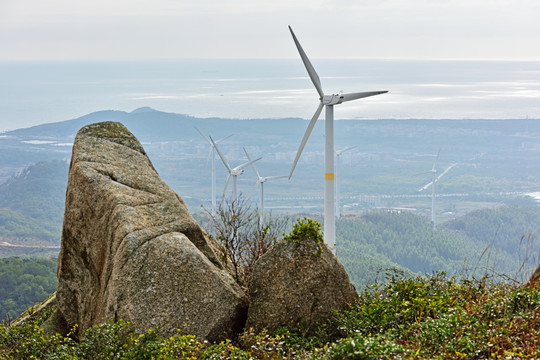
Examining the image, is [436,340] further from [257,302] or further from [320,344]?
[257,302]

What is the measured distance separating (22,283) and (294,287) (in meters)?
60.9

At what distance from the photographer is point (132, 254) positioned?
39.8 feet

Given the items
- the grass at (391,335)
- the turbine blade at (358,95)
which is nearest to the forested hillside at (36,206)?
the turbine blade at (358,95)

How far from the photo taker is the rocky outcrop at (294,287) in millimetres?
12234

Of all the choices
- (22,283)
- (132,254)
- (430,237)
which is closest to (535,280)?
(132,254)

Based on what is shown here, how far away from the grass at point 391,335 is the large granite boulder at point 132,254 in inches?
24.8

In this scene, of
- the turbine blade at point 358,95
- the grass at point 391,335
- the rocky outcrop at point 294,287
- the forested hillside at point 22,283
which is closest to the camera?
the grass at point 391,335

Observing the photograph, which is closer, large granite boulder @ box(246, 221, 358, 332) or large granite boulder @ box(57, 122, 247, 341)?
large granite boulder @ box(57, 122, 247, 341)

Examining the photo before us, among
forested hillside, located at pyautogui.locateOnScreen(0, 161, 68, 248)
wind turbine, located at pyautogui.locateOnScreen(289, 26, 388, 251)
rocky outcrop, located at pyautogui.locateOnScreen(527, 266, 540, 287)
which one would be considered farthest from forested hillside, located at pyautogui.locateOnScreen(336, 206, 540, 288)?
rocky outcrop, located at pyautogui.locateOnScreen(527, 266, 540, 287)

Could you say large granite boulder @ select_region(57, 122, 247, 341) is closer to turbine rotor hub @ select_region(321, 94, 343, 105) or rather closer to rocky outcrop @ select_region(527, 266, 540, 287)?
rocky outcrop @ select_region(527, 266, 540, 287)

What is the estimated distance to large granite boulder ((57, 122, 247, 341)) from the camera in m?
11.8

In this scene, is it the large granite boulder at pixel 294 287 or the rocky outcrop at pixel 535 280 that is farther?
the large granite boulder at pixel 294 287

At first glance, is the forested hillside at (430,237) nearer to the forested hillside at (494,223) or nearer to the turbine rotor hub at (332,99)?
the forested hillside at (494,223)

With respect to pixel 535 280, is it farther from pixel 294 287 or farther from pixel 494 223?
pixel 494 223
